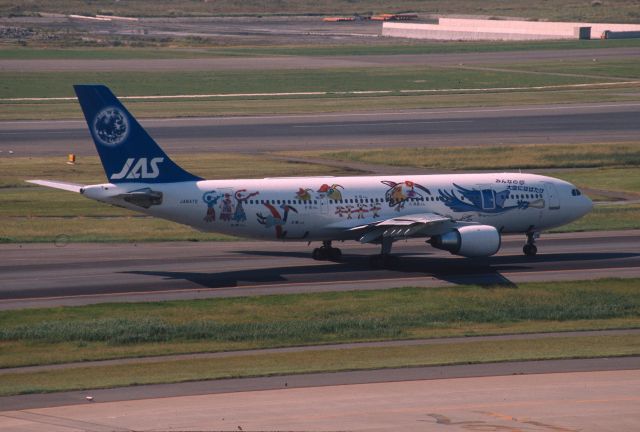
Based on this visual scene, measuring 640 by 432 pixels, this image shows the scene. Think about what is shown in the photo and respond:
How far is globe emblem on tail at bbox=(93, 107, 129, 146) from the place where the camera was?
174 ft

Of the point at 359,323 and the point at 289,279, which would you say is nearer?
the point at 359,323

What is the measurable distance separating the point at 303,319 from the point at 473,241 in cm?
1154

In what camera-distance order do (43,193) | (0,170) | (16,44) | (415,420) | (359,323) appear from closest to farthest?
(415,420)
(359,323)
(43,193)
(0,170)
(16,44)

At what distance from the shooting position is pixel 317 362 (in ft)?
130

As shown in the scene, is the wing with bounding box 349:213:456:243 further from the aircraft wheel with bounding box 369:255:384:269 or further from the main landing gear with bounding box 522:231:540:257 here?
the main landing gear with bounding box 522:231:540:257

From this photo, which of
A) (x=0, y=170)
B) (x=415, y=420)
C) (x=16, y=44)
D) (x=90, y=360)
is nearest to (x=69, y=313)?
(x=90, y=360)

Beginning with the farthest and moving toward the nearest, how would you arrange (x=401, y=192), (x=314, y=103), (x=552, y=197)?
(x=314, y=103) < (x=552, y=197) < (x=401, y=192)

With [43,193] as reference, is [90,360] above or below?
below

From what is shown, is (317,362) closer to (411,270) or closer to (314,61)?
(411,270)

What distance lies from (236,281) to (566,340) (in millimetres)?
16220

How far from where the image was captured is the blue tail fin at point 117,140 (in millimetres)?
53031

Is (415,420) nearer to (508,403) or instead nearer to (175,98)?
(508,403)

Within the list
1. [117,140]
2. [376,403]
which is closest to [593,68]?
[117,140]

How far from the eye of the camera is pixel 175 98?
135000 mm
